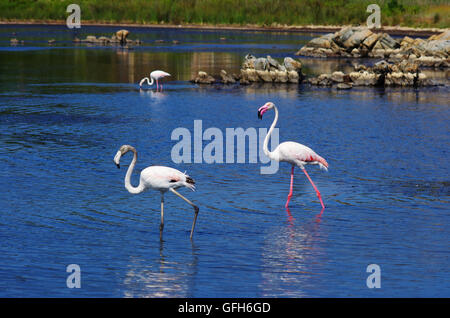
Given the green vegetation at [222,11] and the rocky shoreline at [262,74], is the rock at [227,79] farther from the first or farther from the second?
the green vegetation at [222,11]

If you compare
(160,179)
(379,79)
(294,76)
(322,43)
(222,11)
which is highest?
(222,11)

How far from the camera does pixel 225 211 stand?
56.3 feet

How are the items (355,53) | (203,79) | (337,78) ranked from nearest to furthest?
(203,79), (337,78), (355,53)


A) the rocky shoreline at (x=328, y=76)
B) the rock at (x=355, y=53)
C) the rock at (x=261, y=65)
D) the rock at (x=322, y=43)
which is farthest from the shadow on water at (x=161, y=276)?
the rock at (x=322, y=43)

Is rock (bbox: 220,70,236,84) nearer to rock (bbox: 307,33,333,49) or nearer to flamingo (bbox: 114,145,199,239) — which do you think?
rock (bbox: 307,33,333,49)

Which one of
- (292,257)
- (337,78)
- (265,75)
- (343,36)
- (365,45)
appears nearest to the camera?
(292,257)

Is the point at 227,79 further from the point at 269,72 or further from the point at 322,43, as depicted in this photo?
the point at 322,43

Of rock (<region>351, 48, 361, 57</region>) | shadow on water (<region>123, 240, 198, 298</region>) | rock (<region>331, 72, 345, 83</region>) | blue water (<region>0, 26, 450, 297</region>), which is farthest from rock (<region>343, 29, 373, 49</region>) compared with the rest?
shadow on water (<region>123, 240, 198, 298</region>)

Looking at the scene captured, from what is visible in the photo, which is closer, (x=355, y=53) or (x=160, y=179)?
(x=160, y=179)

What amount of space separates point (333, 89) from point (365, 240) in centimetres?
3285

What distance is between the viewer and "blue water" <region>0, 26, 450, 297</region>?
12.7m

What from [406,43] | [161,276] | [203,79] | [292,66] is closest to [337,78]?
[292,66]

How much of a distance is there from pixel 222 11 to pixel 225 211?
118309mm

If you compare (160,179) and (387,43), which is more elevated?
(387,43)
